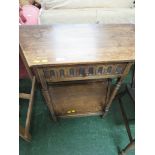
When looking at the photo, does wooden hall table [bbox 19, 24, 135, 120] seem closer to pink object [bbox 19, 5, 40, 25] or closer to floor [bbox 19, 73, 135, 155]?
floor [bbox 19, 73, 135, 155]

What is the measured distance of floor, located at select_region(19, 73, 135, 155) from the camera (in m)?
1.35

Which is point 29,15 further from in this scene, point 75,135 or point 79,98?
point 75,135

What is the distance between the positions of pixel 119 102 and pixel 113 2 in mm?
869

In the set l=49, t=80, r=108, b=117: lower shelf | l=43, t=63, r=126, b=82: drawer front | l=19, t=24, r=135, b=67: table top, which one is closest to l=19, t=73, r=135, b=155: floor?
l=49, t=80, r=108, b=117: lower shelf

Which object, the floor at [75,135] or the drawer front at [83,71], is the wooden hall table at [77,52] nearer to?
the drawer front at [83,71]

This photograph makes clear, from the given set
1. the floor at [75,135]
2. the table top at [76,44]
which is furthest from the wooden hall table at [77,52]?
the floor at [75,135]

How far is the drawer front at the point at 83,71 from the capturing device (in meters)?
0.99

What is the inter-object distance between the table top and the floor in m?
0.68

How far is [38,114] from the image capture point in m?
1.54

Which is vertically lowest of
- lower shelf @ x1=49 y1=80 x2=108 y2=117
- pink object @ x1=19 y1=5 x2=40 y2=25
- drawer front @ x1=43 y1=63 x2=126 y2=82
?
lower shelf @ x1=49 y1=80 x2=108 y2=117

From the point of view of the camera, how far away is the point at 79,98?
1.50 metres
